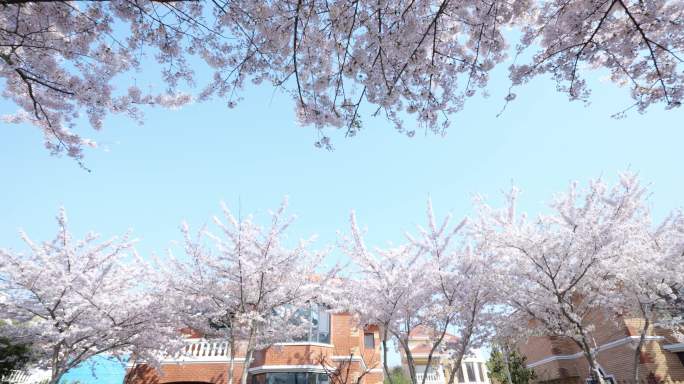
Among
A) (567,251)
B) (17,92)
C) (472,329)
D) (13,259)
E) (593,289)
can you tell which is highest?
(17,92)

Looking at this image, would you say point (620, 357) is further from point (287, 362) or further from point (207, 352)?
point (207, 352)

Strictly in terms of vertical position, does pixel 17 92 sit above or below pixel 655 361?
above

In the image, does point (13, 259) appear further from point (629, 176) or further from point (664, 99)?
point (629, 176)

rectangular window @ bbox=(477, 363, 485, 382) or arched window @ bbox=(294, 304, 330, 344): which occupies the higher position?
arched window @ bbox=(294, 304, 330, 344)

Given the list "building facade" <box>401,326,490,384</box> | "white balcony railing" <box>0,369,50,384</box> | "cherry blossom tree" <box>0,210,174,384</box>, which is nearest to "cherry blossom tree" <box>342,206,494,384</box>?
"cherry blossom tree" <box>0,210,174,384</box>

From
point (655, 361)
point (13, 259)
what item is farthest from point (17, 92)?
point (655, 361)

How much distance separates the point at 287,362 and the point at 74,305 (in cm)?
827

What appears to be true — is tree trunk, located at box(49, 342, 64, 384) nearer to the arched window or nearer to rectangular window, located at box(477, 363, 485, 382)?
the arched window

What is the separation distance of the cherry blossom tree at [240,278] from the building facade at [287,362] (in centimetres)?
298

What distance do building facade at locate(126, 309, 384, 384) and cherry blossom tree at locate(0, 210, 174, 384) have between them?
9.30 feet

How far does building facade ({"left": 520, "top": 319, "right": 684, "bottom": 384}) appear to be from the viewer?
599 inches

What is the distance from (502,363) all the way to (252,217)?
19144 millimetres

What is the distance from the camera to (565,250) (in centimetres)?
997

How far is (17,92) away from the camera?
19.6 ft
